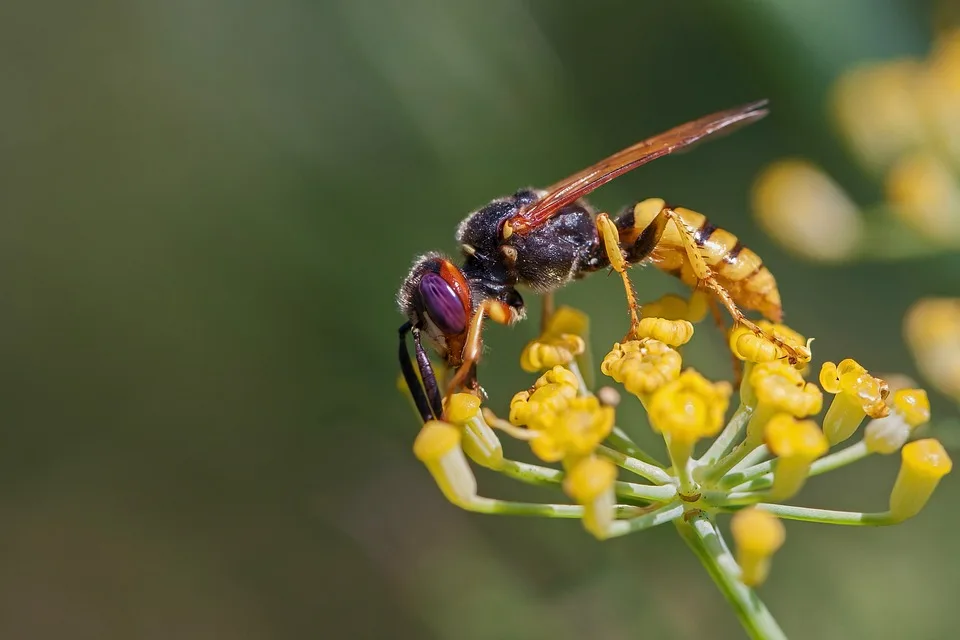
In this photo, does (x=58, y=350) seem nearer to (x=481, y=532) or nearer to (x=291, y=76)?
(x=291, y=76)

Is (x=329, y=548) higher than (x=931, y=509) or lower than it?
higher

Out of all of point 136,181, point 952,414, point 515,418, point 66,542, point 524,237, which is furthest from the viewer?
point 136,181

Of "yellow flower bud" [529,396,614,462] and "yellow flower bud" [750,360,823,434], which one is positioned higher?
"yellow flower bud" [529,396,614,462]

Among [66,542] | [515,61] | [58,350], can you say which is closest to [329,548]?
[66,542]

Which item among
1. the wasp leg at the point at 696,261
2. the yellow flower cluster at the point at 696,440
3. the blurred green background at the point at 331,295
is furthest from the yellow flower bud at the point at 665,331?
the blurred green background at the point at 331,295

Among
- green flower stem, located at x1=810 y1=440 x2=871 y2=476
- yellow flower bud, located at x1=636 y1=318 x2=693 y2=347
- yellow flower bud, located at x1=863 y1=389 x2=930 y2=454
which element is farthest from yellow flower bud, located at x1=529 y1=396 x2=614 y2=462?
yellow flower bud, located at x1=863 y1=389 x2=930 y2=454

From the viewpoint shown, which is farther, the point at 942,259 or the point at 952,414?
the point at 952,414

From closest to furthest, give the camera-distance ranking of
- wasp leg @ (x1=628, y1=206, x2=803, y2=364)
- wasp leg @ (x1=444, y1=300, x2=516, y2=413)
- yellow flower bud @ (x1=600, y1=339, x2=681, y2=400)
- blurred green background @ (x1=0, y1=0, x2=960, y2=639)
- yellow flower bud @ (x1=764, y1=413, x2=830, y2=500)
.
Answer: yellow flower bud @ (x1=764, y1=413, x2=830, y2=500) → yellow flower bud @ (x1=600, y1=339, x2=681, y2=400) → wasp leg @ (x1=628, y1=206, x2=803, y2=364) → wasp leg @ (x1=444, y1=300, x2=516, y2=413) → blurred green background @ (x1=0, y1=0, x2=960, y2=639)

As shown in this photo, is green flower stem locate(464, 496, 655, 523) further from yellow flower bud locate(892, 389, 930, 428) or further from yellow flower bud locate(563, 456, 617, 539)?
yellow flower bud locate(892, 389, 930, 428)
